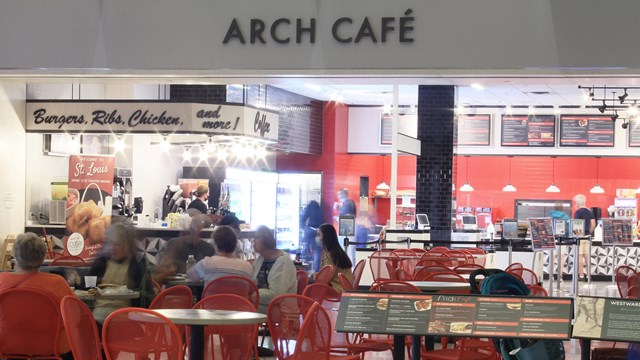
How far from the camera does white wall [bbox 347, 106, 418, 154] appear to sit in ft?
70.7

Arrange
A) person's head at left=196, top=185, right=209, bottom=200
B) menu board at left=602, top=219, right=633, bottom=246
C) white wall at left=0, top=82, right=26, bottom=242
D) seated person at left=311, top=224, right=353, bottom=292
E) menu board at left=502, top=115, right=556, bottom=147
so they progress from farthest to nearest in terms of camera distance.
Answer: menu board at left=502, top=115, right=556, bottom=147, menu board at left=602, top=219, right=633, bottom=246, person's head at left=196, top=185, right=209, bottom=200, white wall at left=0, top=82, right=26, bottom=242, seated person at left=311, top=224, right=353, bottom=292

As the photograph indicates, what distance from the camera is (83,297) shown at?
6625mm

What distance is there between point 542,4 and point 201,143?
9513 mm

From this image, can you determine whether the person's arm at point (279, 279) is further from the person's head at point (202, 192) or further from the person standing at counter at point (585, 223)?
the person standing at counter at point (585, 223)

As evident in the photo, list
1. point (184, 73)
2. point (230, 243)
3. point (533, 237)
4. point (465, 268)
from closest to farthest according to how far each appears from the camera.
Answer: point (184, 73) < point (230, 243) < point (465, 268) < point (533, 237)

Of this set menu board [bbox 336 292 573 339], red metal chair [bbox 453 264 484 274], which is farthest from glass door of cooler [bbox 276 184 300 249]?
menu board [bbox 336 292 573 339]

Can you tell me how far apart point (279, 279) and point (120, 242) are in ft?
4.25

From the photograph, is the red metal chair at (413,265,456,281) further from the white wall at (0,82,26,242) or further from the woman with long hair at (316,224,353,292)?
the white wall at (0,82,26,242)

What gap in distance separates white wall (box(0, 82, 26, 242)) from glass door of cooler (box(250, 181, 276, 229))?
5.34 m

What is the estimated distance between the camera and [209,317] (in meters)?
5.16

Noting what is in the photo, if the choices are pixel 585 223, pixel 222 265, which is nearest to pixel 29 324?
pixel 222 265

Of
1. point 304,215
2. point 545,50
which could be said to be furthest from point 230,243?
point 304,215

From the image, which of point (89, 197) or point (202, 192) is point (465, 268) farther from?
point (202, 192)

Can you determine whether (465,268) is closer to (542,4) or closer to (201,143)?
(542,4)
